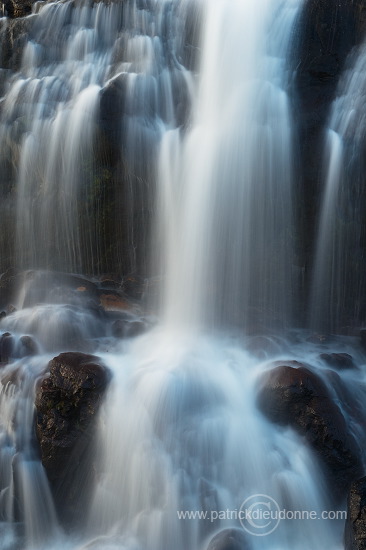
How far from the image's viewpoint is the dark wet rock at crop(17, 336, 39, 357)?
748 cm

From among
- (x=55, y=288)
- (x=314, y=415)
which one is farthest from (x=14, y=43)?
(x=314, y=415)

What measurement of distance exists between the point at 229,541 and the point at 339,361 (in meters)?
3.09

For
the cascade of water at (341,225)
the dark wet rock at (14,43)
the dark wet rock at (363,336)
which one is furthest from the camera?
the dark wet rock at (14,43)

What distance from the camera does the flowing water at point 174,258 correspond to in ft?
19.0

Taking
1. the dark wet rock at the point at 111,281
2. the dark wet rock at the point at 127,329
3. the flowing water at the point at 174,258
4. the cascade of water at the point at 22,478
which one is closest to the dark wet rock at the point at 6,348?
the flowing water at the point at 174,258

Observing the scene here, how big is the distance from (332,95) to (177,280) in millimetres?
4177

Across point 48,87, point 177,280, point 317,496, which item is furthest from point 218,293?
point 48,87

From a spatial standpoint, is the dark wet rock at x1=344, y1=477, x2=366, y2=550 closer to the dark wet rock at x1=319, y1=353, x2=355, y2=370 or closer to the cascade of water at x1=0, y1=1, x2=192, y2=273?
the dark wet rock at x1=319, y1=353, x2=355, y2=370

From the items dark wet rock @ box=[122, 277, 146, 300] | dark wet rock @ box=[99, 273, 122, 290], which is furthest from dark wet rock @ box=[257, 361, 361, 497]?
dark wet rock @ box=[99, 273, 122, 290]

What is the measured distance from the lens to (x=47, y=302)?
8.90 meters

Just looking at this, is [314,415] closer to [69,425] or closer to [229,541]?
[229,541]

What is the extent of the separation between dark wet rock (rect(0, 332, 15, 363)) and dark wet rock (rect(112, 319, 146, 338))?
1572mm

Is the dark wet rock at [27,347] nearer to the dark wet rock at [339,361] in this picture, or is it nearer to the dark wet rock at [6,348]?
the dark wet rock at [6,348]

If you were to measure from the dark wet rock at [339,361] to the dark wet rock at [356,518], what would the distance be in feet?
7.20
